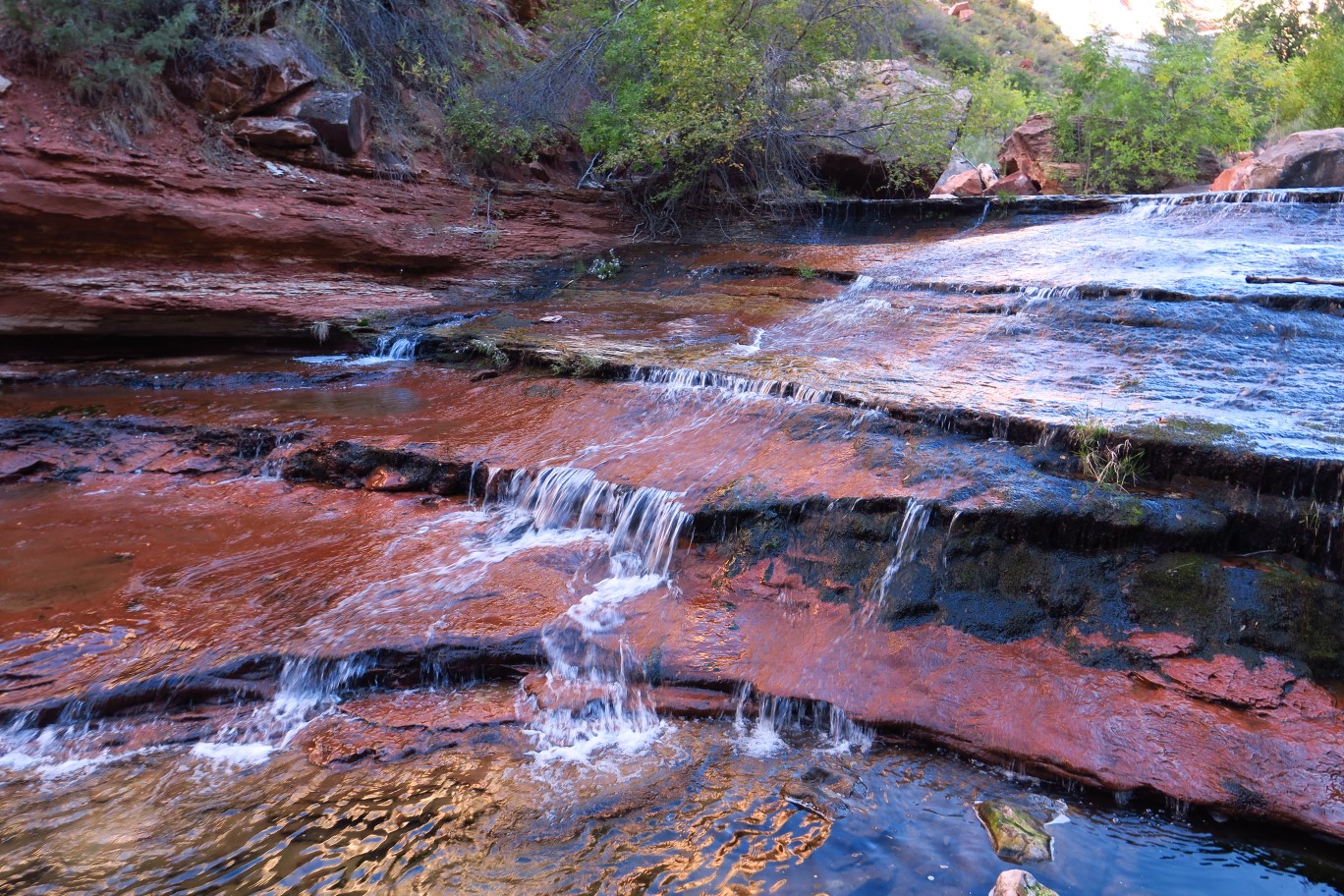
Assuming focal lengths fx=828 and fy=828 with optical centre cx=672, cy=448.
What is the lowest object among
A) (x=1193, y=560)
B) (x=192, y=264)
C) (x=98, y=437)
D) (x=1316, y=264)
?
(x=98, y=437)

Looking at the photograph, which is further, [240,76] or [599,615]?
[240,76]

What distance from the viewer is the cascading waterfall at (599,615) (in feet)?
13.1

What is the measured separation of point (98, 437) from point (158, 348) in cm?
238

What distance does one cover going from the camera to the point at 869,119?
12.5 m

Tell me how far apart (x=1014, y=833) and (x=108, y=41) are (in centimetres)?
1073

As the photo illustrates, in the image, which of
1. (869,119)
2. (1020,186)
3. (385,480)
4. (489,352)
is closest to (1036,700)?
(385,480)

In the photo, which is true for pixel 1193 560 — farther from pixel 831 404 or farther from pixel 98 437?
pixel 98 437

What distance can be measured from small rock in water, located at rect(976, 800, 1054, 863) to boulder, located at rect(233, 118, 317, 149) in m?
9.82

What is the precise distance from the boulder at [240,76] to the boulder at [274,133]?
0.28 m

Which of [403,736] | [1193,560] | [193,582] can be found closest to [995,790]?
[1193,560]

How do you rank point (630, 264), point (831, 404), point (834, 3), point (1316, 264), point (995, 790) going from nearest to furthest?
1. point (995, 790)
2. point (831, 404)
3. point (1316, 264)
4. point (630, 264)
5. point (834, 3)

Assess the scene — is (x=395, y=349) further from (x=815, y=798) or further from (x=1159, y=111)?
(x=1159, y=111)

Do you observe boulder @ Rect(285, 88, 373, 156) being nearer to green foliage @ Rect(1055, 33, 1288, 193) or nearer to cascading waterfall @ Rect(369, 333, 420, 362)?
A: cascading waterfall @ Rect(369, 333, 420, 362)

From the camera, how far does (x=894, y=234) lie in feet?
39.2
